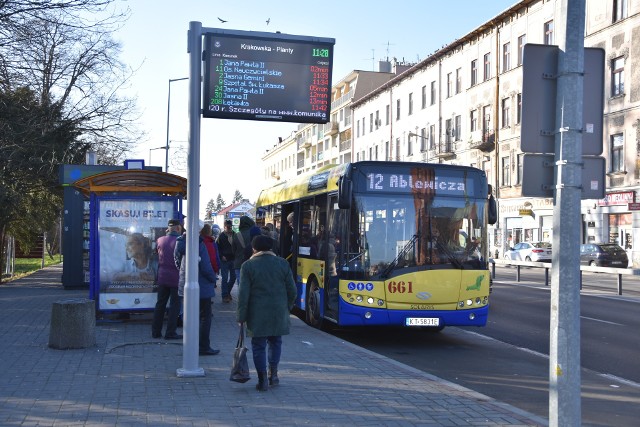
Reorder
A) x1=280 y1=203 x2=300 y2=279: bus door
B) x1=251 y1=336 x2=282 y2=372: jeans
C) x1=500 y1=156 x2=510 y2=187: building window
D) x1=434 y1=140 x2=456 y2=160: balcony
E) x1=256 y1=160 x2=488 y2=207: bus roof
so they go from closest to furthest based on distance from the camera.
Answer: x1=251 y1=336 x2=282 y2=372: jeans
x1=256 y1=160 x2=488 y2=207: bus roof
x1=280 y1=203 x2=300 y2=279: bus door
x1=500 y1=156 x2=510 y2=187: building window
x1=434 y1=140 x2=456 y2=160: balcony

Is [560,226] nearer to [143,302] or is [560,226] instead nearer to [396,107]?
[143,302]

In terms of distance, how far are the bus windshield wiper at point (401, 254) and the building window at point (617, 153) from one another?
3120 cm

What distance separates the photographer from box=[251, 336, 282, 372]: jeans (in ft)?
25.7

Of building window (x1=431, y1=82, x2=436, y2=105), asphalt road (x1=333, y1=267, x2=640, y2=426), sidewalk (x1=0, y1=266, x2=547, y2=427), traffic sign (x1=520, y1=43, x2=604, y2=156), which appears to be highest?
building window (x1=431, y1=82, x2=436, y2=105)

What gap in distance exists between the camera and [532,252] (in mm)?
43406

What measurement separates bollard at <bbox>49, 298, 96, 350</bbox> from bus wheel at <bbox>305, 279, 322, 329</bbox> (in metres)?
4.35

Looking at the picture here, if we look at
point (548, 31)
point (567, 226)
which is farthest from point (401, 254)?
point (548, 31)

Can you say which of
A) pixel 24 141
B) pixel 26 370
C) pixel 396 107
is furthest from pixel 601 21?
pixel 26 370

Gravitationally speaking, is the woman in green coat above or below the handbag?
Answer: above

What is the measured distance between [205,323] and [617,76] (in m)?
35.8

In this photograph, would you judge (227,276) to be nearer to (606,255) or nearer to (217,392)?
(217,392)

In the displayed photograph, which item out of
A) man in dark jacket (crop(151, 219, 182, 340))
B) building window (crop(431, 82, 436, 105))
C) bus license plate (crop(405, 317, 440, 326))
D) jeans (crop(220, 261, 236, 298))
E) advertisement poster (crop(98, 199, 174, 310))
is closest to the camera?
man in dark jacket (crop(151, 219, 182, 340))

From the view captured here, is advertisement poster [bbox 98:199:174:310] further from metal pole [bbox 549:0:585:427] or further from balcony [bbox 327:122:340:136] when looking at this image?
balcony [bbox 327:122:340:136]

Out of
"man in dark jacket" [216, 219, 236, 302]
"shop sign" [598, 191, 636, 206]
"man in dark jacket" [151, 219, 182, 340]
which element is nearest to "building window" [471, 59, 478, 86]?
"shop sign" [598, 191, 636, 206]
